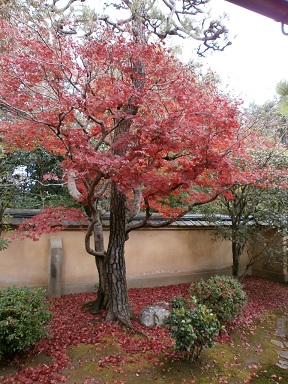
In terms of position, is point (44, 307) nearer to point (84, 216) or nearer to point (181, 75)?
point (84, 216)

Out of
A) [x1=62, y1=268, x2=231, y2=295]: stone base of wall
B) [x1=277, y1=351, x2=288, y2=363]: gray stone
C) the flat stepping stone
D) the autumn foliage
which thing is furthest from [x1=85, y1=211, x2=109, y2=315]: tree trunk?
the flat stepping stone

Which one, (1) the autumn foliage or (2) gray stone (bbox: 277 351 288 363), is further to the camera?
(2) gray stone (bbox: 277 351 288 363)

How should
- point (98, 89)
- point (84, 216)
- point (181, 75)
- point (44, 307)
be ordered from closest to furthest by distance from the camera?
point (44, 307)
point (98, 89)
point (181, 75)
point (84, 216)

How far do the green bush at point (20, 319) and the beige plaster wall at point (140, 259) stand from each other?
11.9 ft

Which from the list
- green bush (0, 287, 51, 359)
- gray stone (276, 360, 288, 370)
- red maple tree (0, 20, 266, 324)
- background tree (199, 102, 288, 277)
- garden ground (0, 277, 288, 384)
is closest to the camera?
green bush (0, 287, 51, 359)

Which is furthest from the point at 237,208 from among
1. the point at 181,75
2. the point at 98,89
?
the point at 98,89

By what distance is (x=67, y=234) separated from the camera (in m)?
9.10

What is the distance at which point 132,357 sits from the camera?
17.0ft

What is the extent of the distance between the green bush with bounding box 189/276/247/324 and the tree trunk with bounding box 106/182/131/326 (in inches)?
68.6

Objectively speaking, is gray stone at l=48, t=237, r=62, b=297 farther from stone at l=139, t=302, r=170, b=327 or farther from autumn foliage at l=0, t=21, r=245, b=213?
autumn foliage at l=0, t=21, r=245, b=213

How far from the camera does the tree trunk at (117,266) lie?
6.48 meters

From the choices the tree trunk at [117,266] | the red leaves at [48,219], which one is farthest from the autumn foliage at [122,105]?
the red leaves at [48,219]

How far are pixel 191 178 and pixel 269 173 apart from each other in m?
2.85

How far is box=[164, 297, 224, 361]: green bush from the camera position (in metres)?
4.61
